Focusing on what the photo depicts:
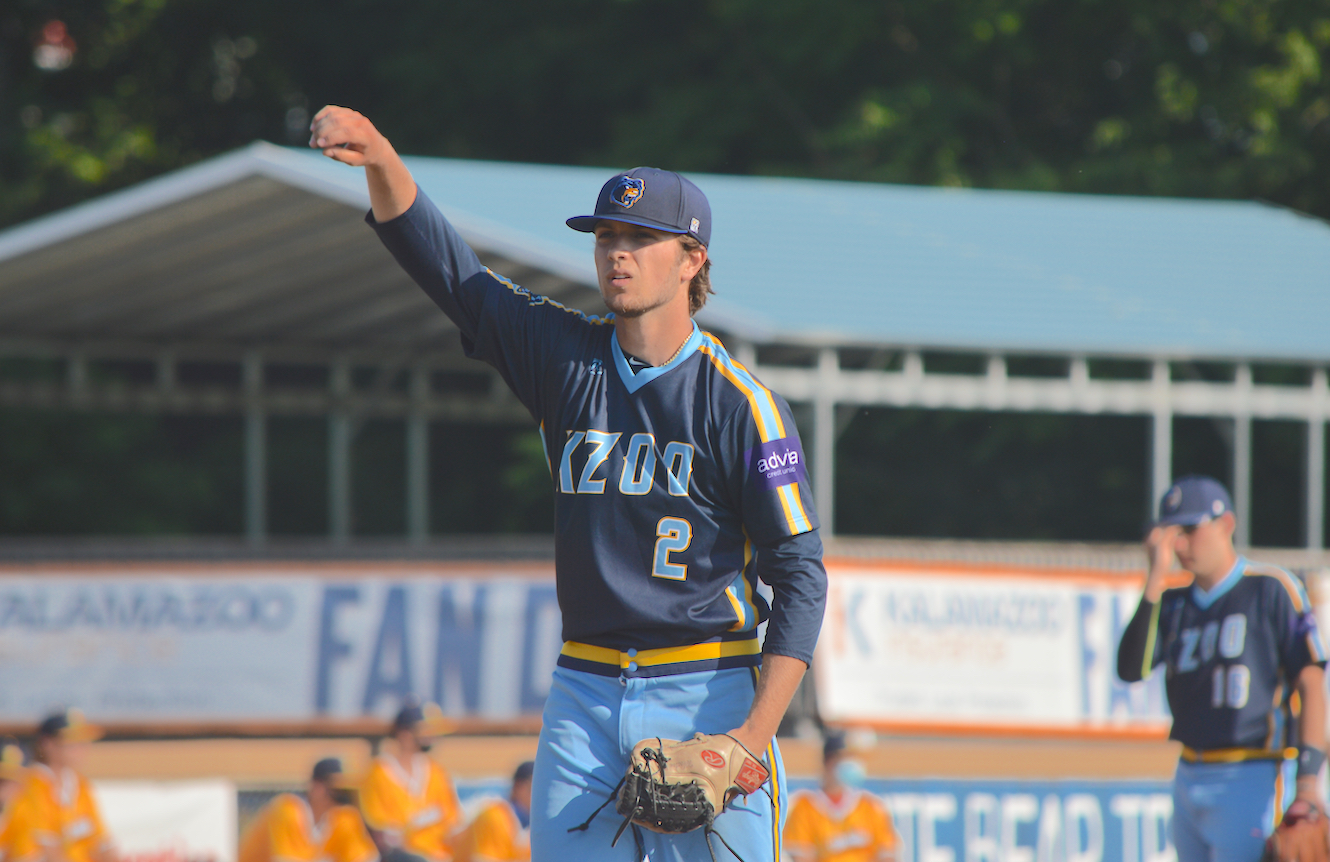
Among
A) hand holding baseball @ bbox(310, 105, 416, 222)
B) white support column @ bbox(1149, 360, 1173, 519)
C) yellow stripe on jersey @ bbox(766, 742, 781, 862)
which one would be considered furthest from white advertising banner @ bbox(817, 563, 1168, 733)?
hand holding baseball @ bbox(310, 105, 416, 222)

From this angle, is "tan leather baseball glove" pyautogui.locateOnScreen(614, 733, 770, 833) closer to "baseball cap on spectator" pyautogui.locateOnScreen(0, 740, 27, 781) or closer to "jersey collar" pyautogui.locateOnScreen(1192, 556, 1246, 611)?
"jersey collar" pyautogui.locateOnScreen(1192, 556, 1246, 611)

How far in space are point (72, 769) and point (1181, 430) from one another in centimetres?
1590

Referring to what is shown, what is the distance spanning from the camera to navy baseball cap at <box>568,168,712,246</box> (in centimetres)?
350

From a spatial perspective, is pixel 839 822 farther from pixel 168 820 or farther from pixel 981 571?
pixel 168 820

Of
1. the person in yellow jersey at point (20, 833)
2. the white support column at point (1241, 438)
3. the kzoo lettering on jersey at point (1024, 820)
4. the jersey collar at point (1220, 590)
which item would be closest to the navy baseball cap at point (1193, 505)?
the jersey collar at point (1220, 590)

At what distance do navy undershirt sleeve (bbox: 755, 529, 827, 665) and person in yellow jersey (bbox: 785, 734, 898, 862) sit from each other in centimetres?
769

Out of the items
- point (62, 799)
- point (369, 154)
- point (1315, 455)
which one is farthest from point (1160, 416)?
point (369, 154)

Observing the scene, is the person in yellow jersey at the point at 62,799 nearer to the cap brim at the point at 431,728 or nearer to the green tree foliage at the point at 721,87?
the cap brim at the point at 431,728

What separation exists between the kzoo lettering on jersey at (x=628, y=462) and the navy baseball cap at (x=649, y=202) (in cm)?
48

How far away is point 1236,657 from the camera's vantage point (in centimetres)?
651

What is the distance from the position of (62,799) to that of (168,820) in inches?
51.7

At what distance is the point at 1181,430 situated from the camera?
2145 centimetres

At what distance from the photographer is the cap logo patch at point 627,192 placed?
3506 millimetres

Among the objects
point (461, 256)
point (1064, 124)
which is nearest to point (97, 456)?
point (1064, 124)
